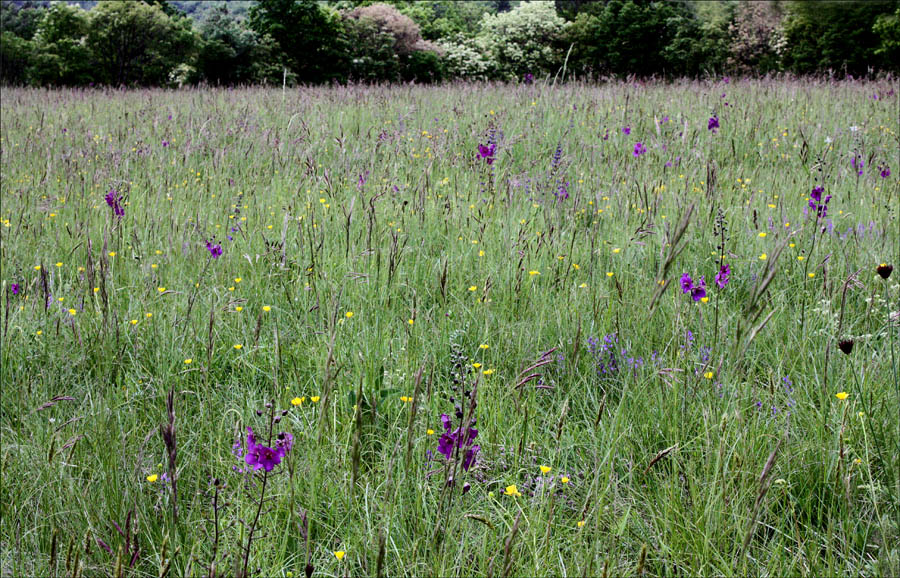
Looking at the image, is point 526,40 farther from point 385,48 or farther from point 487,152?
point 487,152

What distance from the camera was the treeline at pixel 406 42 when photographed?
18.7m

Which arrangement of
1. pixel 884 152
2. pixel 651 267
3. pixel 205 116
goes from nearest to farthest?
pixel 651 267, pixel 884 152, pixel 205 116

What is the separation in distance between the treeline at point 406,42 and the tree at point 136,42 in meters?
0.04

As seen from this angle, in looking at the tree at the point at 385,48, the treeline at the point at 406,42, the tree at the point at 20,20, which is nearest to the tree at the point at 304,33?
the treeline at the point at 406,42

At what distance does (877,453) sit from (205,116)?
6.22 metres

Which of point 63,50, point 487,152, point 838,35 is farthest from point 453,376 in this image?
point 838,35

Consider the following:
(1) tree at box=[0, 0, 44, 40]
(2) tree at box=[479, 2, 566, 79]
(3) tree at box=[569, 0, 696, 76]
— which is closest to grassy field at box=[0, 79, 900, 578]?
(3) tree at box=[569, 0, 696, 76]

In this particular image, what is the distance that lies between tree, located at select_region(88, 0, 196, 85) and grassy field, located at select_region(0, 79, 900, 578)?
1680cm

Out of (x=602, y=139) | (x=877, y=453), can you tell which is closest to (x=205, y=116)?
(x=602, y=139)

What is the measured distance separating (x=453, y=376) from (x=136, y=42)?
2147 centimetres

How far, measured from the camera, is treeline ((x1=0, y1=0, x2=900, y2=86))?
18.7 metres

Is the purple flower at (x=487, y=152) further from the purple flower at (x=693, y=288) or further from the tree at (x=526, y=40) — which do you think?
the tree at (x=526, y=40)

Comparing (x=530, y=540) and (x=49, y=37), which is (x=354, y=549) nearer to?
(x=530, y=540)

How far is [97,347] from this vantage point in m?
A: 1.93
